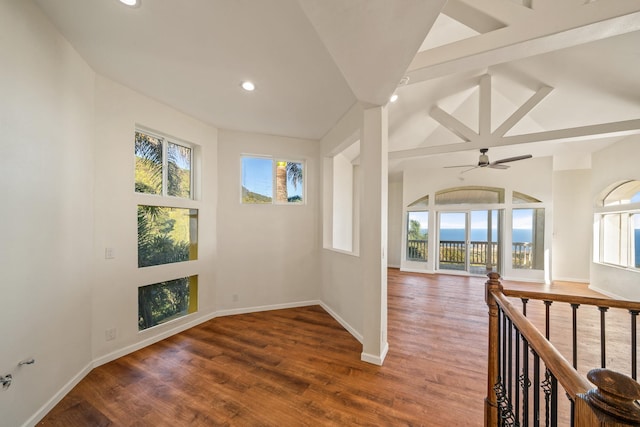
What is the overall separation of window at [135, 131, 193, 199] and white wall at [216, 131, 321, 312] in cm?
48

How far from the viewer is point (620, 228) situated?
517 centimetres

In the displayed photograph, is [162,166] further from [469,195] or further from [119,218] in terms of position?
[469,195]

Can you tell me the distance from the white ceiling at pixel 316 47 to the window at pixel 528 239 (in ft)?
11.1

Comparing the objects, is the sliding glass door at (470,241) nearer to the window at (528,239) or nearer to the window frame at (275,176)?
the window at (528,239)

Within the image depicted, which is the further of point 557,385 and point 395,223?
point 395,223

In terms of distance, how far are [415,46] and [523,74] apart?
3.86 meters

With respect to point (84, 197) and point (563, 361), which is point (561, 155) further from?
point (84, 197)

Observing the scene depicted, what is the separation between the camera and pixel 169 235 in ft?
10.4

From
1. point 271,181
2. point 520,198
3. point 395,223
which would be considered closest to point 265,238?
point 271,181

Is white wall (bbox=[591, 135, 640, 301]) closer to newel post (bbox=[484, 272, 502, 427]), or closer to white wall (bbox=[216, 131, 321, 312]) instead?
newel post (bbox=[484, 272, 502, 427])

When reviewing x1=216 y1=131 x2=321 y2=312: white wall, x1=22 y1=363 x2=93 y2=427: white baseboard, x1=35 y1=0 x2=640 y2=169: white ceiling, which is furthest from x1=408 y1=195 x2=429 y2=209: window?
x1=22 y1=363 x2=93 y2=427: white baseboard

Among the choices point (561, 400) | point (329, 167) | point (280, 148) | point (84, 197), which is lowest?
point (561, 400)

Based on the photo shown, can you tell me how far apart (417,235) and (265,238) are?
5387mm

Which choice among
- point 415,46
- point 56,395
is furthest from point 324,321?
point 415,46
